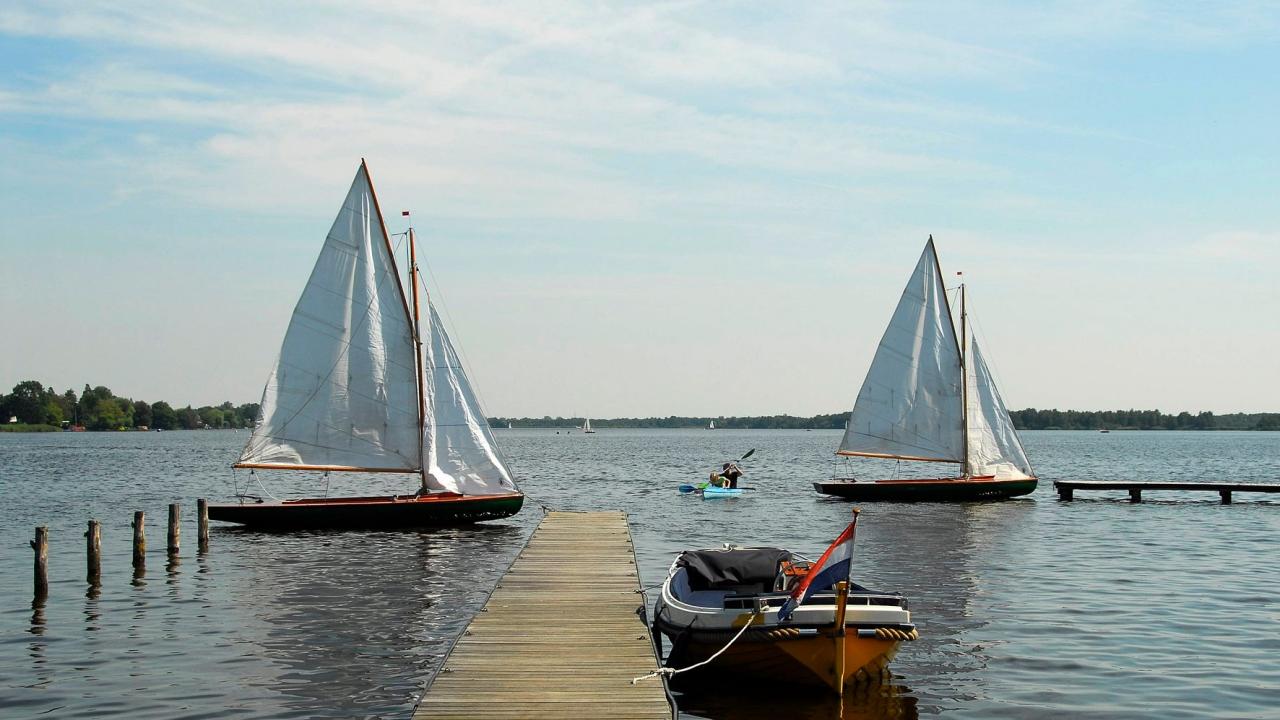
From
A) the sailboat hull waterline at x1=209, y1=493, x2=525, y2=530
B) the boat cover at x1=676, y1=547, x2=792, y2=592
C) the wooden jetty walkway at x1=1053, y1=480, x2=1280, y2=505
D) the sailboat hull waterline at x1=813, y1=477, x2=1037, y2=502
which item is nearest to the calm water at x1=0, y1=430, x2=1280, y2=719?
the sailboat hull waterline at x1=209, y1=493, x2=525, y2=530

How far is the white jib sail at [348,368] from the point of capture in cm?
3962

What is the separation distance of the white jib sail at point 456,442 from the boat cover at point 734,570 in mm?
20404

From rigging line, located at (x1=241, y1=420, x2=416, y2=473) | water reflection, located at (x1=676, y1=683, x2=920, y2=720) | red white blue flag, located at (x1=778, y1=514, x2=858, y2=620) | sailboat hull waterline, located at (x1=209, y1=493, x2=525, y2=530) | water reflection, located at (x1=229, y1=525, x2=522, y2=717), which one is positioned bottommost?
water reflection, located at (x1=676, y1=683, x2=920, y2=720)

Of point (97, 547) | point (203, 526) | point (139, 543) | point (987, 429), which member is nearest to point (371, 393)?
point (203, 526)

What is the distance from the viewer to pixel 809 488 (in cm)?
6994

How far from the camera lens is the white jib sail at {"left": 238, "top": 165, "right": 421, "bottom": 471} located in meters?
39.6

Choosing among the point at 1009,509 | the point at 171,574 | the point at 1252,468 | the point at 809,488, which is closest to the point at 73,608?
the point at 171,574

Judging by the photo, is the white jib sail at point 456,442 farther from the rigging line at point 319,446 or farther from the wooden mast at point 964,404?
the wooden mast at point 964,404

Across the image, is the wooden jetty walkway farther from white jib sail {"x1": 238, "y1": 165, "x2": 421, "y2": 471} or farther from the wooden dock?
the wooden dock

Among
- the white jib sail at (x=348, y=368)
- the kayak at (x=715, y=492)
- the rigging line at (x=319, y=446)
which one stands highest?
the white jib sail at (x=348, y=368)

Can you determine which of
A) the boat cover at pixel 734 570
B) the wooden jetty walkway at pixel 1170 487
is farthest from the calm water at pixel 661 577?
the wooden jetty walkway at pixel 1170 487

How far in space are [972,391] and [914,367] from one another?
9.86 feet

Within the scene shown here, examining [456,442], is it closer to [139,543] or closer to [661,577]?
[139,543]

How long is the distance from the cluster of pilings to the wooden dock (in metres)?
11.0
